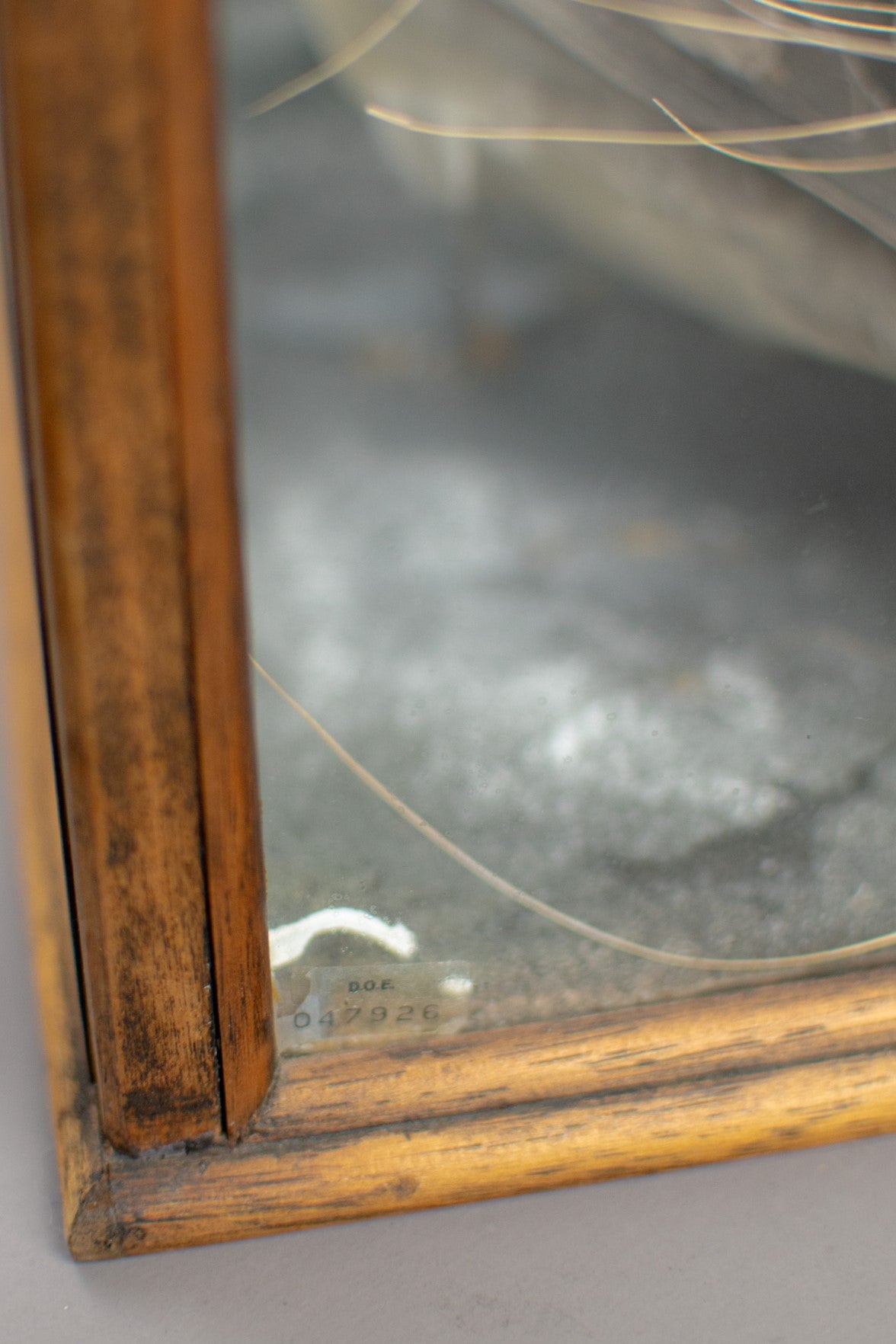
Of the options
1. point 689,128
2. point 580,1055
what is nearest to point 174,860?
point 580,1055

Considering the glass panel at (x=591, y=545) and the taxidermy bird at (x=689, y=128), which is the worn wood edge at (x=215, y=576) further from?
the taxidermy bird at (x=689, y=128)

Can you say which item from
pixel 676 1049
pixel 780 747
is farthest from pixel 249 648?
pixel 780 747

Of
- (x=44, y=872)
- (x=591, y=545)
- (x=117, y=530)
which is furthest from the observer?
(x=591, y=545)

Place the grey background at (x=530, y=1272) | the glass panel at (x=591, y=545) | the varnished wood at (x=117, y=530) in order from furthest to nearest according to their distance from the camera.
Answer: the glass panel at (x=591, y=545)
the grey background at (x=530, y=1272)
the varnished wood at (x=117, y=530)

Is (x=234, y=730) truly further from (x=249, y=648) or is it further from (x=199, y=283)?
(x=199, y=283)

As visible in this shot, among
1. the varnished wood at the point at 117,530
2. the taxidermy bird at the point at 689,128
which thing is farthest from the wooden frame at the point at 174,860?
the taxidermy bird at the point at 689,128

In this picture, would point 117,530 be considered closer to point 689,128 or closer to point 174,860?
point 174,860
